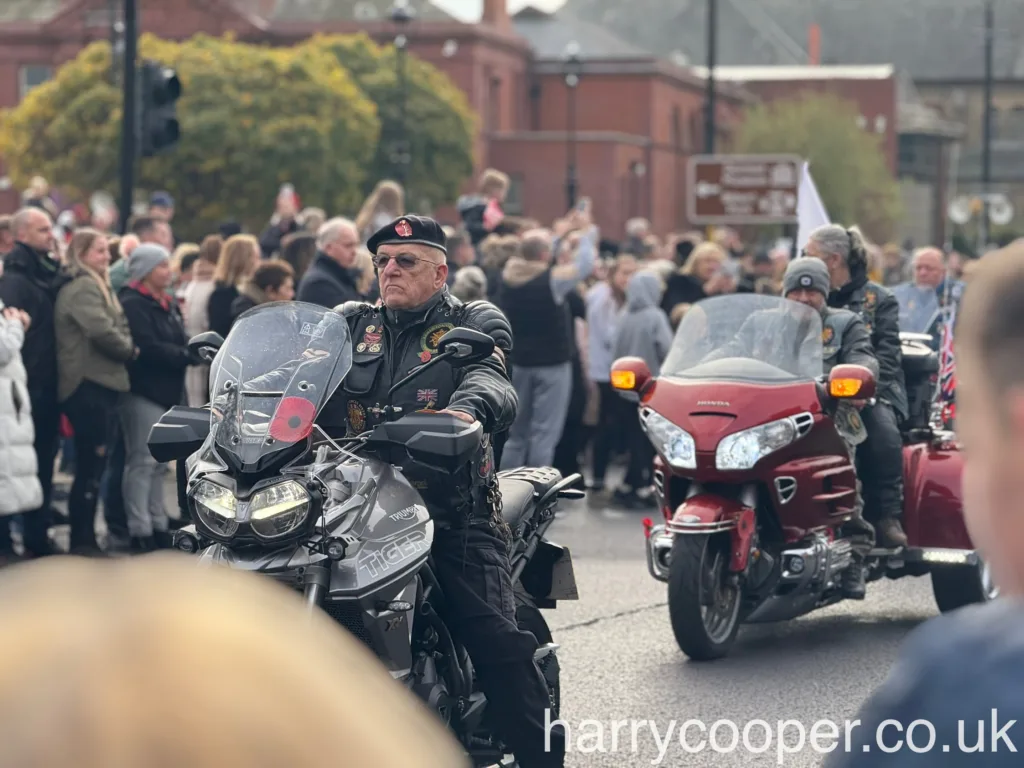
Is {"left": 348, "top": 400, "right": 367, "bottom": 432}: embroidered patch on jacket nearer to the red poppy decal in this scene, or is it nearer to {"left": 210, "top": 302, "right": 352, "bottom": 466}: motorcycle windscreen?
{"left": 210, "top": 302, "right": 352, "bottom": 466}: motorcycle windscreen

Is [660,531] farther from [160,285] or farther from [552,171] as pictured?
[552,171]

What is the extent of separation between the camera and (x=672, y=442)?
315 inches

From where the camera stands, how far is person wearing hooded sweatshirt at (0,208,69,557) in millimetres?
10375

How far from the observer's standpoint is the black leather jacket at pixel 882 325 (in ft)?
29.4

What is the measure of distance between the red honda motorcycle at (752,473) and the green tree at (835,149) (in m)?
72.3

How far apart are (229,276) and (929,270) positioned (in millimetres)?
5377

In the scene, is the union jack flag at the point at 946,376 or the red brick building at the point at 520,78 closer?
the union jack flag at the point at 946,376

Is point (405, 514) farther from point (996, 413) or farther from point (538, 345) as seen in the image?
point (538, 345)

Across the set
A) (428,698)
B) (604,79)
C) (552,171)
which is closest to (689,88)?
(604,79)

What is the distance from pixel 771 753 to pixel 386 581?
198 cm

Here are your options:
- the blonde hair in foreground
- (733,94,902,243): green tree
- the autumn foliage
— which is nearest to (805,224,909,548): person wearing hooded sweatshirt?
the blonde hair in foreground

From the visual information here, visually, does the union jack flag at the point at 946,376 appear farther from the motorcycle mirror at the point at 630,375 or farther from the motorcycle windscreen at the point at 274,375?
the motorcycle windscreen at the point at 274,375

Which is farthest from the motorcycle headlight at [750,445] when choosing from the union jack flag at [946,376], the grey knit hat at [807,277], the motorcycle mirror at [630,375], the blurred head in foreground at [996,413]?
the blurred head in foreground at [996,413]

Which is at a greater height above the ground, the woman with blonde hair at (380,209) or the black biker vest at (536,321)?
the woman with blonde hair at (380,209)
